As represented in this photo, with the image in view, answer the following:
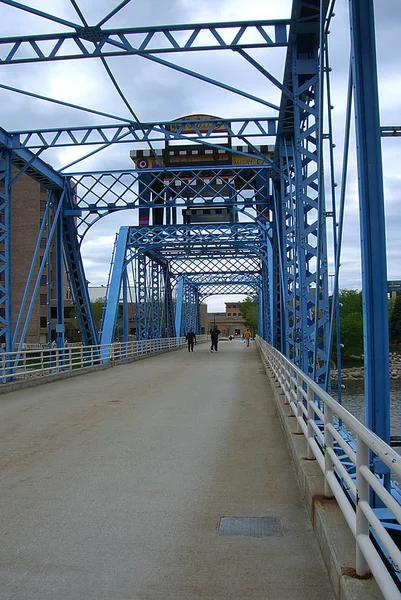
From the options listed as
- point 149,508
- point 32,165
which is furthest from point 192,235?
point 149,508

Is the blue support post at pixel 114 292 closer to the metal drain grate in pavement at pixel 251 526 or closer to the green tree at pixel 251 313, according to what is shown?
the metal drain grate in pavement at pixel 251 526

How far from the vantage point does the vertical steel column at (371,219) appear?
5148 millimetres

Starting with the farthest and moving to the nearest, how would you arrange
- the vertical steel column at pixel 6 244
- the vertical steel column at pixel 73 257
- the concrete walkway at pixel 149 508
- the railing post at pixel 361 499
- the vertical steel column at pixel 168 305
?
the vertical steel column at pixel 168 305
the vertical steel column at pixel 73 257
the vertical steel column at pixel 6 244
the concrete walkway at pixel 149 508
the railing post at pixel 361 499

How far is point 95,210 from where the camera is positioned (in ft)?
→ 83.9

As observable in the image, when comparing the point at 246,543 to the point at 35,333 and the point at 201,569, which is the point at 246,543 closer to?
the point at 201,569

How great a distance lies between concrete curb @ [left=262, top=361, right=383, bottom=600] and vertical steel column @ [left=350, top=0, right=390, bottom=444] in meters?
0.79

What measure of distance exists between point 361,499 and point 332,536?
82cm

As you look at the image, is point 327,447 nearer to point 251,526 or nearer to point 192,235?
point 251,526

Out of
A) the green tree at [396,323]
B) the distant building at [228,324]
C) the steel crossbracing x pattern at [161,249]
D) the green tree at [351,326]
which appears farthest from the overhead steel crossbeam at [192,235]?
the distant building at [228,324]

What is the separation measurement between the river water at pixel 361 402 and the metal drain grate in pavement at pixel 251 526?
11157 millimetres

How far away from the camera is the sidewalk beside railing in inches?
724

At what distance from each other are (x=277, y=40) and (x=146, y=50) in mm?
2369

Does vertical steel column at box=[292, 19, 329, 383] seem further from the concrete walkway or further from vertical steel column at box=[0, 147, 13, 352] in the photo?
vertical steel column at box=[0, 147, 13, 352]

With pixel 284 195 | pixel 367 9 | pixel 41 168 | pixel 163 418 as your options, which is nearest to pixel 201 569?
pixel 367 9
